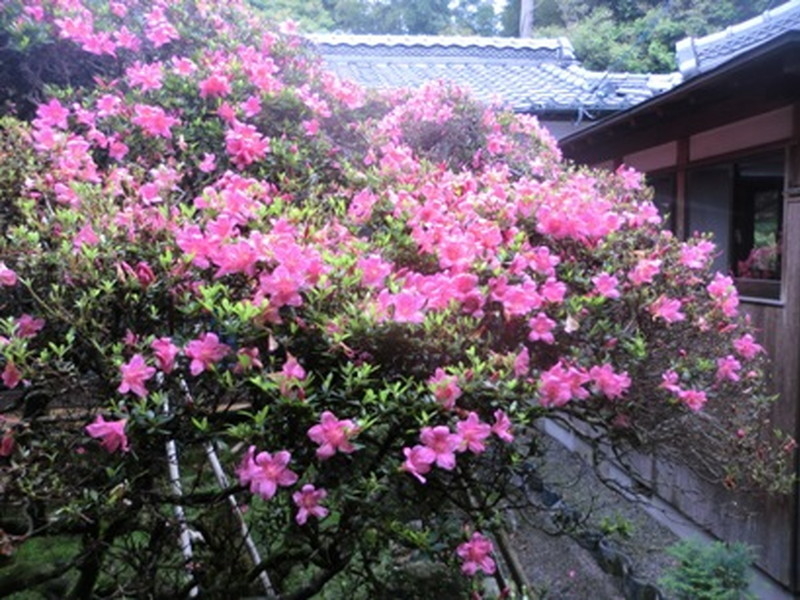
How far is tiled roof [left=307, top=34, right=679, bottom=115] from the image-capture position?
7.57 m

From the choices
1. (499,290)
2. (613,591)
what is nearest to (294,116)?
(499,290)

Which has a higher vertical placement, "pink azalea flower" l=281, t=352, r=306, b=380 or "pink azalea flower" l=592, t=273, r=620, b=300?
"pink azalea flower" l=592, t=273, r=620, b=300

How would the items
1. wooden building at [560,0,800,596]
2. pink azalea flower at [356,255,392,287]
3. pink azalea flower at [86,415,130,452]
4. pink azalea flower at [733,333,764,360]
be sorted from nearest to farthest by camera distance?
pink azalea flower at [86,415,130,452]
pink azalea flower at [356,255,392,287]
pink azalea flower at [733,333,764,360]
wooden building at [560,0,800,596]

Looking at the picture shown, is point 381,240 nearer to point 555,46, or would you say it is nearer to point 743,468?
point 743,468

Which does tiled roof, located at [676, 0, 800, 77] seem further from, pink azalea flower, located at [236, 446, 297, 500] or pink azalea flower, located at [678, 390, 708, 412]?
pink azalea flower, located at [236, 446, 297, 500]

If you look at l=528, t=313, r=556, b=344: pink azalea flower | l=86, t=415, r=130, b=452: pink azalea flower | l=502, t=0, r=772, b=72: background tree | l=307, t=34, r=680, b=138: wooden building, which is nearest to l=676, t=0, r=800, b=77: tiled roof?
l=307, t=34, r=680, b=138: wooden building

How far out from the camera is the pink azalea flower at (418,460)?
57.1 inches

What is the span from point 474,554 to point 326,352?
695mm

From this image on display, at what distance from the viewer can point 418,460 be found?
1452 mm

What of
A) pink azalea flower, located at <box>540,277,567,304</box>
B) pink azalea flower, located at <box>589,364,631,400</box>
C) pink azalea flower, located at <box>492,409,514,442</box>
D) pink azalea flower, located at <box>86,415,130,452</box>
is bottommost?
pink azalea flower, located at <box>86,415,130,452</box>

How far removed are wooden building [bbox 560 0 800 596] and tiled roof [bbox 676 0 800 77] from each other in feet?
0.66

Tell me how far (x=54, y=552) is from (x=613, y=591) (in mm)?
3242

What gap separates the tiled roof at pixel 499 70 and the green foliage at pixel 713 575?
178 inches

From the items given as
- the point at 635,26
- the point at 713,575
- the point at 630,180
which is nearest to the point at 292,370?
the point at 630,180
